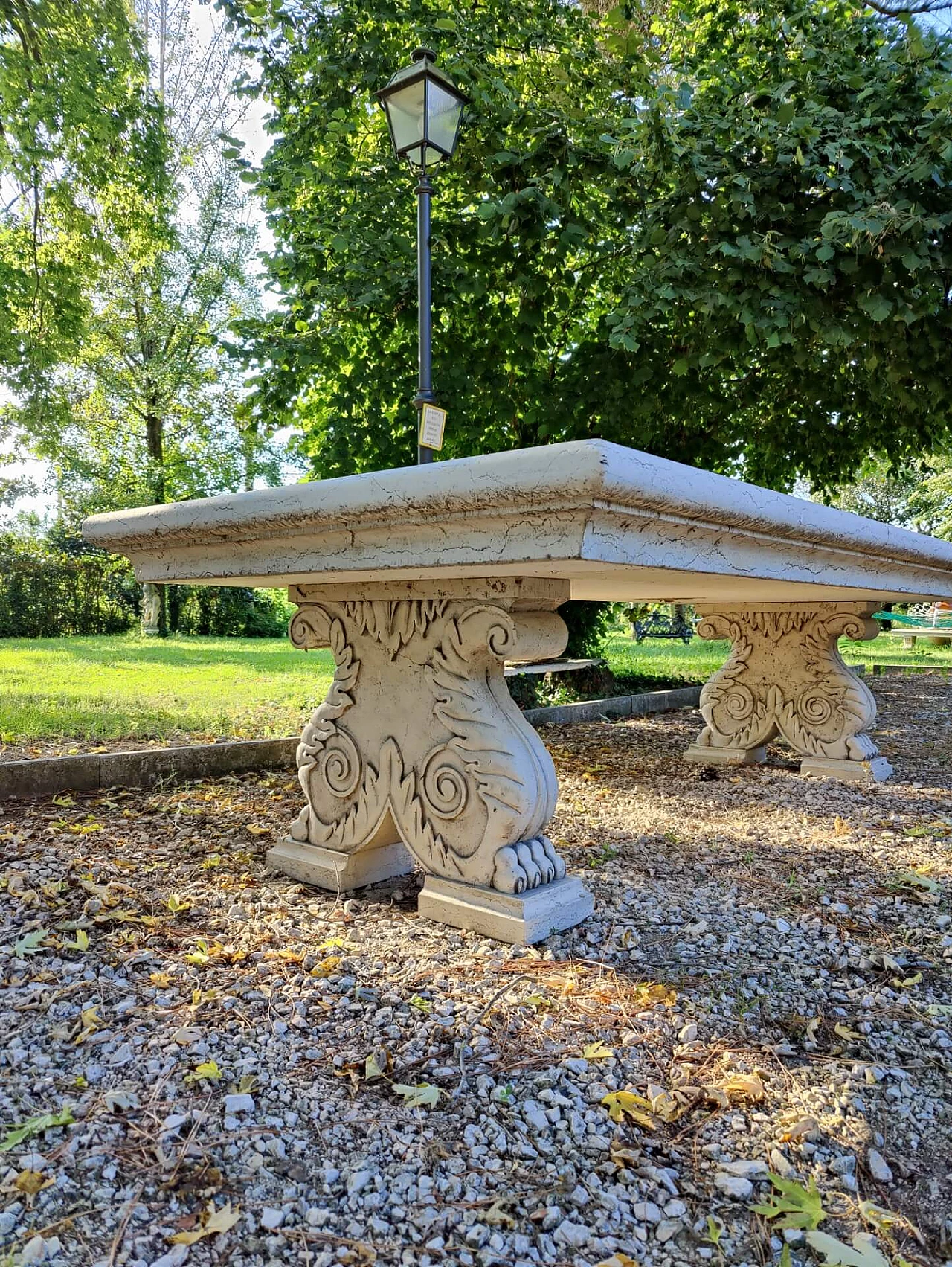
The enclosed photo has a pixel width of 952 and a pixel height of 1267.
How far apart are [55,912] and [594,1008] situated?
1.50 m

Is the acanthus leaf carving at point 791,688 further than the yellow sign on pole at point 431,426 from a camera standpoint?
Yes

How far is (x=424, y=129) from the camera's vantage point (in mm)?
4020

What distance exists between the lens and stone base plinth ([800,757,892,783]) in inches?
169

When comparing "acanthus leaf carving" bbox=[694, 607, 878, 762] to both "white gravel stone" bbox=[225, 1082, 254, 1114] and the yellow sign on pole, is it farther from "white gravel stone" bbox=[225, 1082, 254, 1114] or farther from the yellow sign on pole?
"white gravel stone" bbox=[225, 1082, 254, 1114]

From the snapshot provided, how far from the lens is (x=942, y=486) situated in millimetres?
21219

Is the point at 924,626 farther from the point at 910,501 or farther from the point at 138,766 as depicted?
the point at 138,766

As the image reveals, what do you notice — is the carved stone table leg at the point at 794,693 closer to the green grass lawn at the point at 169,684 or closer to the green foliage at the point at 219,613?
the green grass lawn at the point at 169,684

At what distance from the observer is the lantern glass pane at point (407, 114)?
4.03 m

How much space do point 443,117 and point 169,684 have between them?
17.5 feet

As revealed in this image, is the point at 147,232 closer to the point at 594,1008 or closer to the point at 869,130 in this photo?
the point at 869,130

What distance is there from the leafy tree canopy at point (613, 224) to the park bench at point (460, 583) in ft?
7.56

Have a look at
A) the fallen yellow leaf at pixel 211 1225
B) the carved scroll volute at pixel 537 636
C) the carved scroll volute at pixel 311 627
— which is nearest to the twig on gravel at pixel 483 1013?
the fallen yellow leaf at pixel 211 1225

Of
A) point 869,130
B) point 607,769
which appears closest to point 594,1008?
point 607,769

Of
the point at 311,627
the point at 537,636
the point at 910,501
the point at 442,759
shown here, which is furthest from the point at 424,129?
the point at 910,501
